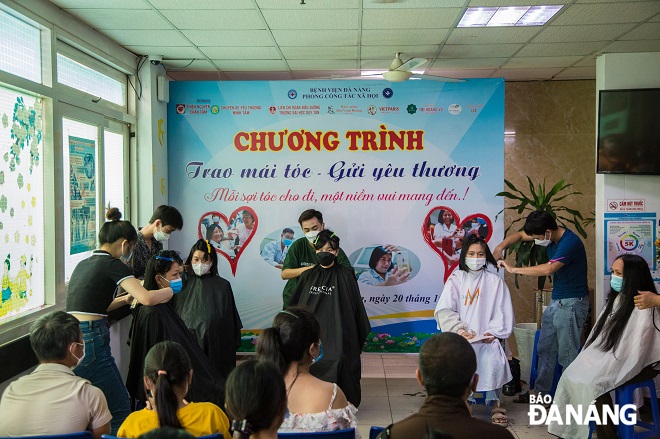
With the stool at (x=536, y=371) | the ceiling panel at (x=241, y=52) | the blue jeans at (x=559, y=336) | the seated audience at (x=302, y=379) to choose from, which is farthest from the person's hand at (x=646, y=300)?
the ceiling panel at (x=241, y=52)

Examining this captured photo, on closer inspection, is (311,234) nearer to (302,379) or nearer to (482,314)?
(482,314)

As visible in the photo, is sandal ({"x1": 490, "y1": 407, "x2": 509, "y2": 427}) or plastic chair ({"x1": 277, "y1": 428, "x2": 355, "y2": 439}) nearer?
plastic chair ({"x1": 277, "y1": 428, "x2": 355, "y2": 439})

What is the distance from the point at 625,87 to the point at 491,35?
126 centimetres

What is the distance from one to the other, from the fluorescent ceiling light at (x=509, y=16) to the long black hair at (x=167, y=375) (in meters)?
3.01

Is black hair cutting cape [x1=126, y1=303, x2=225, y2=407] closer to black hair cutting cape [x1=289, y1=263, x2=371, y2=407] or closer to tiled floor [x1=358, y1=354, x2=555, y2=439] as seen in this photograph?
black hair cutting cape [x1=289, y1=263, x2=371, y2=407]

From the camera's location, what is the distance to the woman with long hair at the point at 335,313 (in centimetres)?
445

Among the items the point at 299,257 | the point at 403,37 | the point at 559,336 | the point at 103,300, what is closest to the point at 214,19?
the point at 403,37

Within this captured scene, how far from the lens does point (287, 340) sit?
8.59 feet

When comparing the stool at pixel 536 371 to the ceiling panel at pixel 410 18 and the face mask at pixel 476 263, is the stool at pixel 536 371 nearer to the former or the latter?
the face mask at pixel 476 263

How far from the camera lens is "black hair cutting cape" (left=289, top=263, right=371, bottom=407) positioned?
14.6ft

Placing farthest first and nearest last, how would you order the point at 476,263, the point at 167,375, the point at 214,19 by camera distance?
the point at 476,263 → the point at 214,19 → the point at 167,375

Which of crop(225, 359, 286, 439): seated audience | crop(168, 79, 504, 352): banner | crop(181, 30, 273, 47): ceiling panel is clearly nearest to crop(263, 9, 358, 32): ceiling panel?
crop(181, 30, 273, 47): ceiling panel

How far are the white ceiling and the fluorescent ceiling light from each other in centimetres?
8

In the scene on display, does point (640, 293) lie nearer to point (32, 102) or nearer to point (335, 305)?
point (335, 305)
